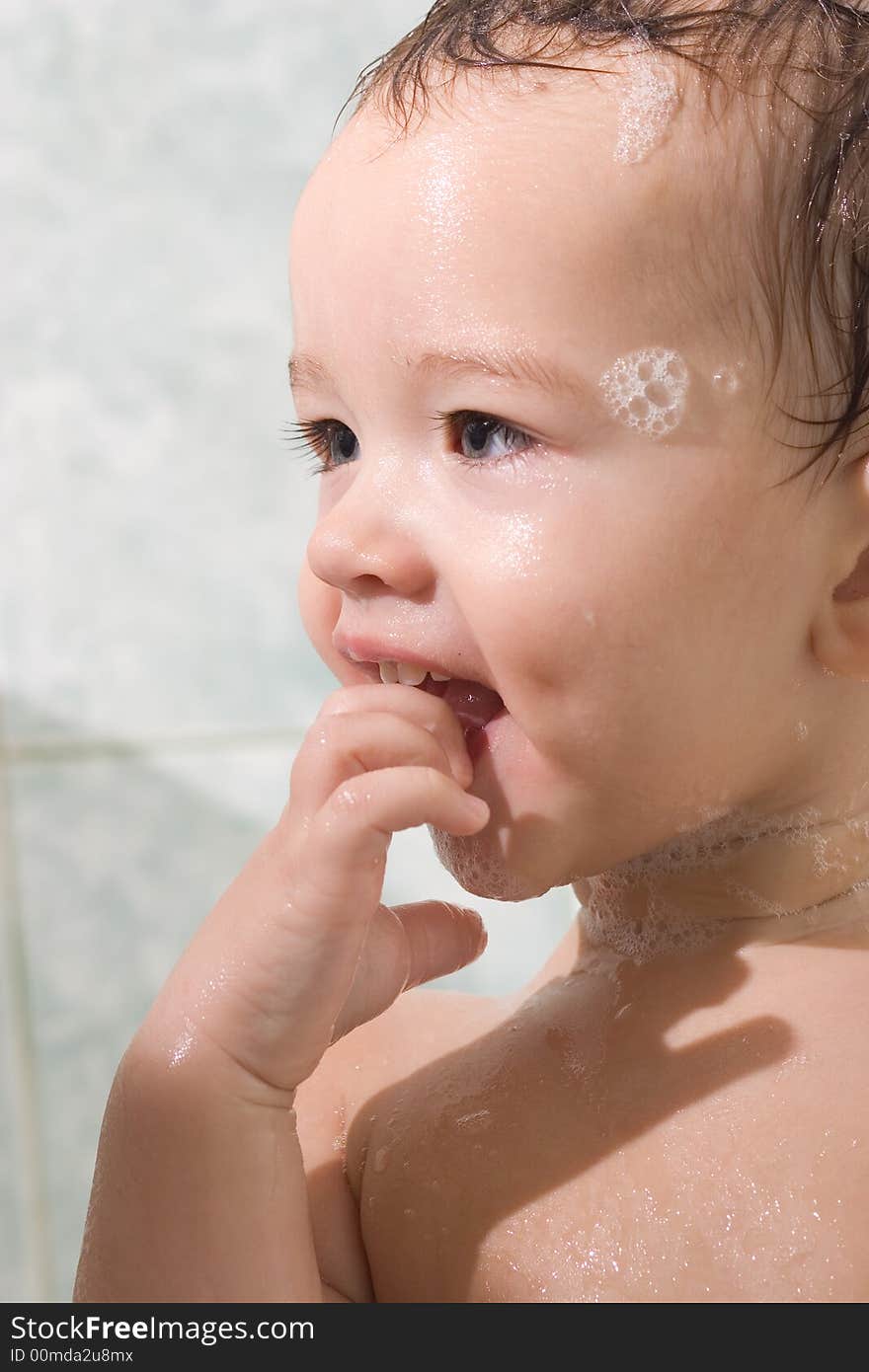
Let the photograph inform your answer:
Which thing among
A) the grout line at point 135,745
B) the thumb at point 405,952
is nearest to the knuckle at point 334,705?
the thumb at point 405,952

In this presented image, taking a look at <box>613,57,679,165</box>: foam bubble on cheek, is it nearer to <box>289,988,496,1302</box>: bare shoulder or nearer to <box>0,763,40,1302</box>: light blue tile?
<box>289,988,496,1302</box>: bare shoulder

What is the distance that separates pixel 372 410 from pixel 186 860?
1.10 m

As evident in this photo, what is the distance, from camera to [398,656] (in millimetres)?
730

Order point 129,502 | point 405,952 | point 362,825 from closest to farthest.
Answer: point 362,825 → point 405,952 → point 129,502

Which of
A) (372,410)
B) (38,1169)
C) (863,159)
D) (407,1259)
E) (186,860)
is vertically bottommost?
(38,1169)

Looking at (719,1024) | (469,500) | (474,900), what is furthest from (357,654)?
(474,900)

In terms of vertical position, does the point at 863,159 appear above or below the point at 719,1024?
above

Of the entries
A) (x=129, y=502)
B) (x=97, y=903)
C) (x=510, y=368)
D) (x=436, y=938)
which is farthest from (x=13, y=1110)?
(x=510, y=368)

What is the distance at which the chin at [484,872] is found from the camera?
29.3 inches

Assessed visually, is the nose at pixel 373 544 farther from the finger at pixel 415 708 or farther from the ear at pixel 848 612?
the ear at pixel 848 612

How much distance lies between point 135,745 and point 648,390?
3.70 feet

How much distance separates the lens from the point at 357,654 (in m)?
0.75

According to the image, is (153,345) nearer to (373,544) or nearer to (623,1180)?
(373,544)
